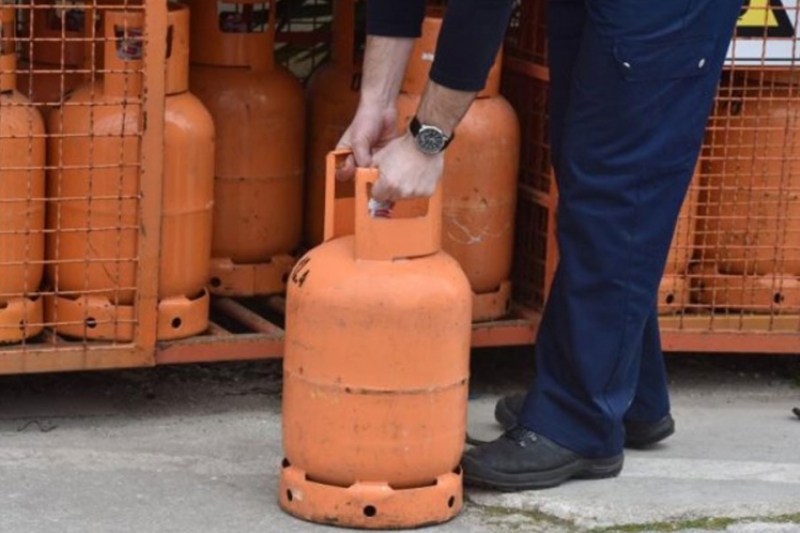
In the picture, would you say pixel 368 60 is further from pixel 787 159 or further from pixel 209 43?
Answer: pixel 787 159

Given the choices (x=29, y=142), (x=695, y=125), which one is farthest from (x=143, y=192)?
(x=695, y=125)

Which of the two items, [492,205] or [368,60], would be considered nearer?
[368,60]

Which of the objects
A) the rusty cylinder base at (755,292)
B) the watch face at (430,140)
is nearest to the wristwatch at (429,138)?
the watch face at (430,140)

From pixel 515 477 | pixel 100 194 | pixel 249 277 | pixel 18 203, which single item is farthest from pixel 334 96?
pixel 515 477

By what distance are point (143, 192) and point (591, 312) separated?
3.67 feet

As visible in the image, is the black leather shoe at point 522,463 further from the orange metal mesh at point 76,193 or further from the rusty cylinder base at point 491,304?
the orange metal mesh at point 76,193

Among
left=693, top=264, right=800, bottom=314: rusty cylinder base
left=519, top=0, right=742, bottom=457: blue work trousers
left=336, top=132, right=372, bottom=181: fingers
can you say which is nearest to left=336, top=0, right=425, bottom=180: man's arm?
left=336, top=132, right=372, bottom=181: fingers

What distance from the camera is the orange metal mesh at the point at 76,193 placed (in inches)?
180

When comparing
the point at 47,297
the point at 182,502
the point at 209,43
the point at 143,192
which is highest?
the point at 209,43

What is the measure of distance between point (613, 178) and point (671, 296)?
1.09m

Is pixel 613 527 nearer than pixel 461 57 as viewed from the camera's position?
No

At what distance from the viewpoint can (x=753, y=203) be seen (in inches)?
203

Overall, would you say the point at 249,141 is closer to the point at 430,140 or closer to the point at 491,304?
the point at 491,304

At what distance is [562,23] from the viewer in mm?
4340
